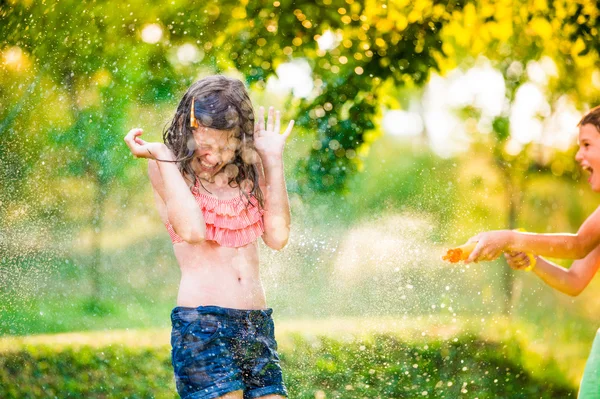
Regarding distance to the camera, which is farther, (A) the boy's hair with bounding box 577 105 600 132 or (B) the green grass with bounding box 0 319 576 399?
(B) the green grass with bounding box 0 319 576 399

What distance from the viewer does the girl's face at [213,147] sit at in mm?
2334

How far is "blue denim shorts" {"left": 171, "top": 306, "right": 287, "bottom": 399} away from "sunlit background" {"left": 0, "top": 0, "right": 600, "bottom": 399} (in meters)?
1.62

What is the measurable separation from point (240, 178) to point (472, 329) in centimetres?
235

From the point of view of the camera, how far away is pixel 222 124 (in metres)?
2.32

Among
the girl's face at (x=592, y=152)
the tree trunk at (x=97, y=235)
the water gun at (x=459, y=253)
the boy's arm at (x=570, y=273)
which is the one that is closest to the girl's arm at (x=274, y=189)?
the water gun at (x=459, y=253)

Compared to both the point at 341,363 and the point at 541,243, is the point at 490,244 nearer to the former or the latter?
the point at 541,243

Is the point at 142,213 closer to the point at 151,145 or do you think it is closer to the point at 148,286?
the point at 148,286

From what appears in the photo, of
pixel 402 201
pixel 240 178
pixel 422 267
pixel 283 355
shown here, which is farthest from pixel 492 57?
pixel 240 178

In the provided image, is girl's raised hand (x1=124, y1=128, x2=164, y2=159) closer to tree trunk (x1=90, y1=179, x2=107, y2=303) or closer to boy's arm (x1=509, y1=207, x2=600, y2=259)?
boy's arm (x1=509, y1=207, x2=600, y2=259)

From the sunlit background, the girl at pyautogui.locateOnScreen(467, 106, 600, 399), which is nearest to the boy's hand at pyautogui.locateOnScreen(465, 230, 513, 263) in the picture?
the girl at pyautogui.locateOnScreen(467, 106, 600, 399)

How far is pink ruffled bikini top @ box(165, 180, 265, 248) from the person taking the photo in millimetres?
2332

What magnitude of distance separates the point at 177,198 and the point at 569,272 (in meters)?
1.41

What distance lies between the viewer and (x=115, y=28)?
3717 millimetres

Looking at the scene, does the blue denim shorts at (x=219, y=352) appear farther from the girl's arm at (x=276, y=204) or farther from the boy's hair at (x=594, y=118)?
the boy's hair at (x=594, y=118)
